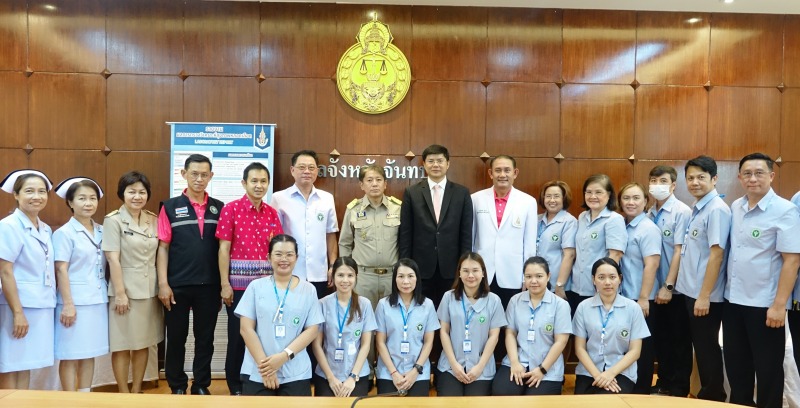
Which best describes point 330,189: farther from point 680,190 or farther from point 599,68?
point 680,190

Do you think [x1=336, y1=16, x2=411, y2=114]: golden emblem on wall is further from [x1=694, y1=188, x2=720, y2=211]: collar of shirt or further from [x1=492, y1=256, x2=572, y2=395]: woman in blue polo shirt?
[x1=694, y1=188, x2=720, y2=211]: collar of shirt

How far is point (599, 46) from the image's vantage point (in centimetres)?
495

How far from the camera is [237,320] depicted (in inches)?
137

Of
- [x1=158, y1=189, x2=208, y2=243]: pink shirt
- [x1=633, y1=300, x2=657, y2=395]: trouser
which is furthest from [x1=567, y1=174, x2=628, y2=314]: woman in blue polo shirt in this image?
[x1=158, y1=189, x2=208, y2=243]: pink shirt

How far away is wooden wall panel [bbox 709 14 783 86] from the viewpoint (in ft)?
16.3

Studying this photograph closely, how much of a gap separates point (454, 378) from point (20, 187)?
111 inches

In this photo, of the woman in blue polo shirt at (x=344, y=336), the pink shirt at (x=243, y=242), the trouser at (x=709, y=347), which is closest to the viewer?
the woman in blue polo shirt at (x=344, y=336)

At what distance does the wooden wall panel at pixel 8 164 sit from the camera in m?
4.70

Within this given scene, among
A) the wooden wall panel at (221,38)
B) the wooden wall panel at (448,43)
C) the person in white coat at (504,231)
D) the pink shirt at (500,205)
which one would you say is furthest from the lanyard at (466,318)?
the wooden wall panel at (221,38)

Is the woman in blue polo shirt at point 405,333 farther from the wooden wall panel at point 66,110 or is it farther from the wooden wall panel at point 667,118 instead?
the wooden wall panel at point 66,110

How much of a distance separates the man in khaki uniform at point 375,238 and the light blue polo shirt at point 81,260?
166cm

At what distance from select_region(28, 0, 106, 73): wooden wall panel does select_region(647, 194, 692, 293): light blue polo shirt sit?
4871 mm

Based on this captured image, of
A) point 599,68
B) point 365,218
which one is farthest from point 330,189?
point 599,68

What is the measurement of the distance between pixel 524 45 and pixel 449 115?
0.96 meters
